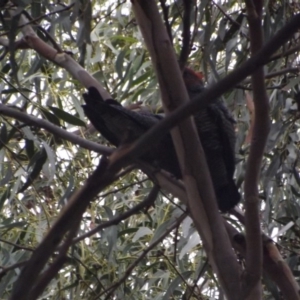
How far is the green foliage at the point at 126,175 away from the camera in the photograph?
1.78m

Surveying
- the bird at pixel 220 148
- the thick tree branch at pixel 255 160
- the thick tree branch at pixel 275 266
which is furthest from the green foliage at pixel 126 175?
the thick tree branch at pixel 255 160

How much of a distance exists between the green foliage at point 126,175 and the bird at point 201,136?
4.3 inches

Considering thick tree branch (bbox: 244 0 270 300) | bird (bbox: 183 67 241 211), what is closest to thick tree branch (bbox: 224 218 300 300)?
thick tree branch (bbox: 244 0 270 300)

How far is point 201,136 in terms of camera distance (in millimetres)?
1726

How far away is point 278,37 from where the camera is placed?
0.81m

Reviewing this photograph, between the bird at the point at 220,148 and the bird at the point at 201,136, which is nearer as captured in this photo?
the bird at the point at 201,136

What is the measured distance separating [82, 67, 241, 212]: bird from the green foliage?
0.36ft

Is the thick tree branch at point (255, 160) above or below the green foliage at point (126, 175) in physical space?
below

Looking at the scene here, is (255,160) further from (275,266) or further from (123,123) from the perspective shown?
(123,123)

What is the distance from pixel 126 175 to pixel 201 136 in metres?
0.46

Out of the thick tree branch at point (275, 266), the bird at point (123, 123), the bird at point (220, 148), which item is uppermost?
the bird at point (220, 148)

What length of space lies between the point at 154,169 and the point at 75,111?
0.68 m

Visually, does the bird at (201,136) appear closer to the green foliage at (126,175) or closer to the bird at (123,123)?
the bird at (123,123)

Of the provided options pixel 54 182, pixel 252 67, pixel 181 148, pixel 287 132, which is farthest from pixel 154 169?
pixel 252 67
